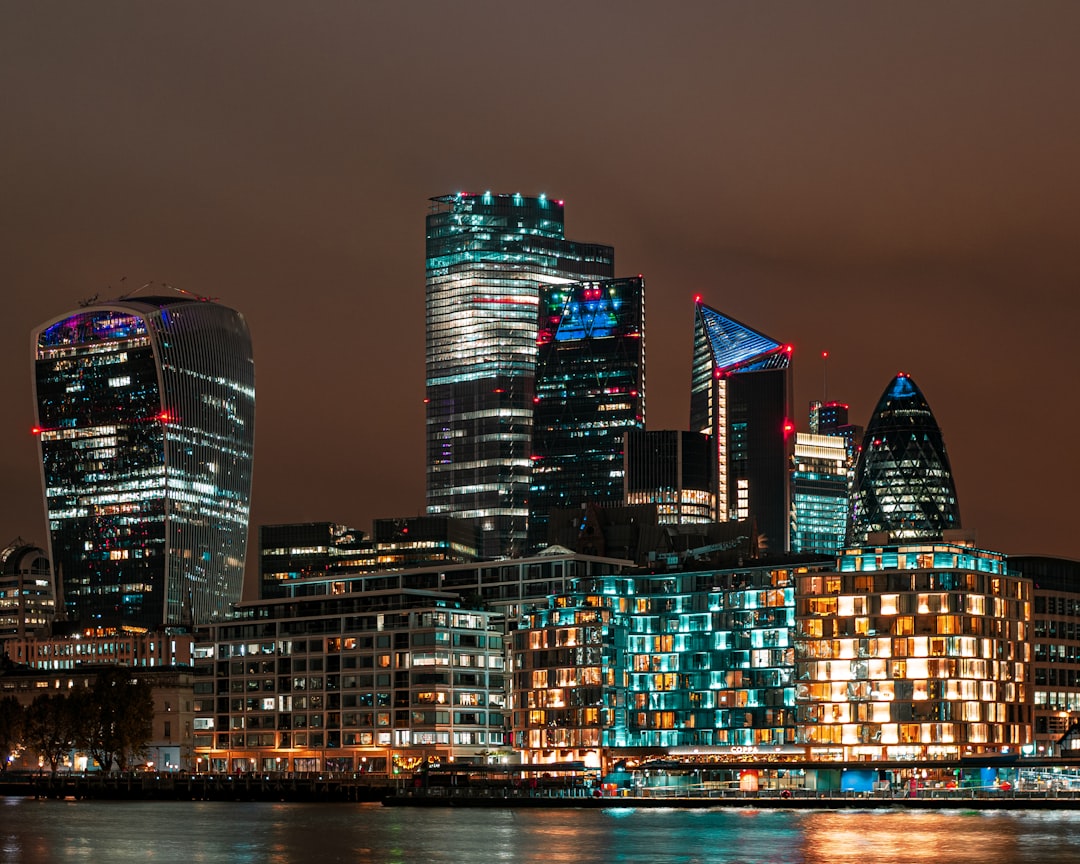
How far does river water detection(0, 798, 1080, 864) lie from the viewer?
483 ft

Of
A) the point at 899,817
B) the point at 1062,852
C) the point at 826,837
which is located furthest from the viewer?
the point at 899,817

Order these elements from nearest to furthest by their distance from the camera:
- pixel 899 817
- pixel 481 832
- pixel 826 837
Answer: pixel 826 837 → pixel 481 832 → pixel 899 817

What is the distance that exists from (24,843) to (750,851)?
63087mm

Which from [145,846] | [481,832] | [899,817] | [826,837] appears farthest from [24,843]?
[899,817]

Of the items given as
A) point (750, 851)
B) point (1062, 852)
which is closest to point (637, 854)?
point (750, 851)

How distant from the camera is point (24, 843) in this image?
558 feet

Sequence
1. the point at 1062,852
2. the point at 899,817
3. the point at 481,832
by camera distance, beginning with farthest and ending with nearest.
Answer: the point at 899,817, the point at 481,832, the point at 1062,852

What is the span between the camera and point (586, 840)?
16550cm

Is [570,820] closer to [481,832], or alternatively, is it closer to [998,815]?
[481,832]

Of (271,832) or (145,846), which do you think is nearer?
(145,846)

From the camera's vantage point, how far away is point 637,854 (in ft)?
493

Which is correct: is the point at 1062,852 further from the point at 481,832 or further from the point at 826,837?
the point at 481,832

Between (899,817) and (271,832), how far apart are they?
60.5 meters

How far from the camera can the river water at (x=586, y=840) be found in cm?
14725
